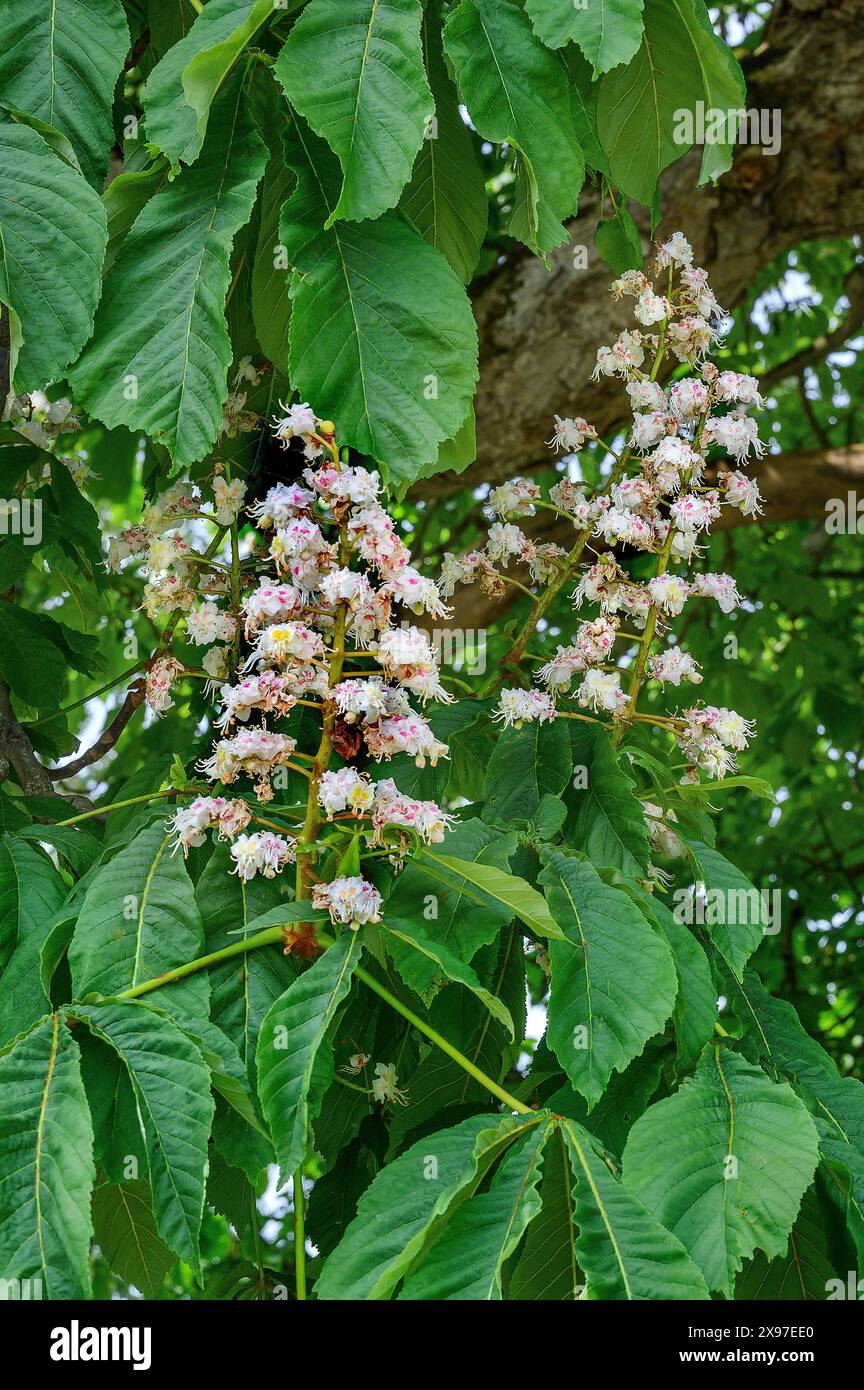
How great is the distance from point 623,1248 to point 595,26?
125 cm

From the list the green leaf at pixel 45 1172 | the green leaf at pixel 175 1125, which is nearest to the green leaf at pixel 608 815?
the green leaf at pixel 175 1125

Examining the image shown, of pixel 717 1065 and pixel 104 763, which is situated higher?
pixel 104 763

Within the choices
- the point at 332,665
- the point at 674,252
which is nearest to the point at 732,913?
the point at 332,665

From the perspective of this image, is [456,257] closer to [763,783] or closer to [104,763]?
[763,783]

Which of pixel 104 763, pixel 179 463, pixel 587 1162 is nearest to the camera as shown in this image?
pixel 587 1162

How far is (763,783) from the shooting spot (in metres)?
1.89

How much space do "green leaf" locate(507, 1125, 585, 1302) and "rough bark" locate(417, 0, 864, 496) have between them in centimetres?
257

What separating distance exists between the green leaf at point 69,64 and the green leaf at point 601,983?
1.04 meters

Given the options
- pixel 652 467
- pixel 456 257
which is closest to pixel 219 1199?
pixel 652 467

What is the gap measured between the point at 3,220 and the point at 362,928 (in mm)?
872

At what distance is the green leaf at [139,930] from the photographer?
1545 mm

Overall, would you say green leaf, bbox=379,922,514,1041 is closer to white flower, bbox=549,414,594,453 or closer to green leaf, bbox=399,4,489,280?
green leaf, bbox=399,4,489,280

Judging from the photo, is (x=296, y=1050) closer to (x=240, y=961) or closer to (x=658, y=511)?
(x=240, y=961)

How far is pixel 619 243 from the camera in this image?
2191 mm
